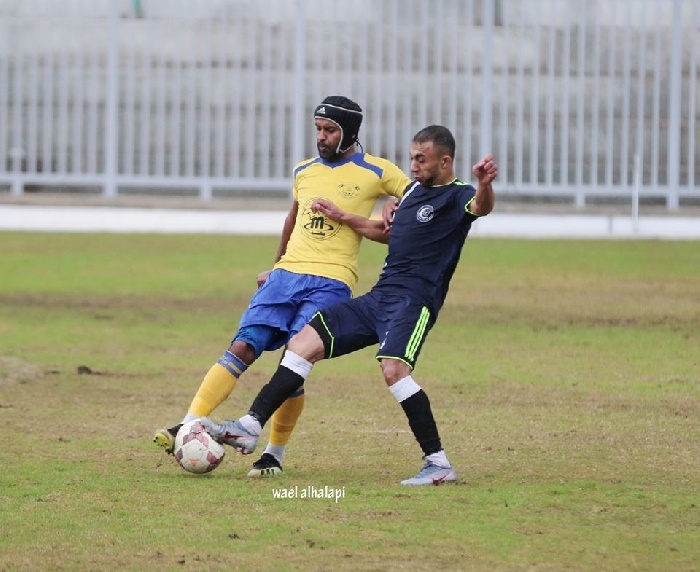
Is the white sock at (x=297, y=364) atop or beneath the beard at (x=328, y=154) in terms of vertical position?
beneath

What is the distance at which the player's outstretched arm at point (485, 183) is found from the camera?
8.78 metres

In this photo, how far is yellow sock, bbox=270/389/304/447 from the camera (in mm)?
9672

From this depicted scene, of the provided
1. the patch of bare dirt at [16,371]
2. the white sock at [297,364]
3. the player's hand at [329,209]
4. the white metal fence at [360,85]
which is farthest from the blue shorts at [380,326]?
the white metal fence at [360,85]

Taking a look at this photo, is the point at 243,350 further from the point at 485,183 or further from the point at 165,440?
the point at 485,183

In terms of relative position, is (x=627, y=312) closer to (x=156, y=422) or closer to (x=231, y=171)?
(x=156, y=422)

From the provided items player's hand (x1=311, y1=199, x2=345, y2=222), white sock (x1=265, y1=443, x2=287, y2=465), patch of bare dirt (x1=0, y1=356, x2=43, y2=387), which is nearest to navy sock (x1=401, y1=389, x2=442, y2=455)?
white sock (x1=265, y1=443, x2=287, y2=465)

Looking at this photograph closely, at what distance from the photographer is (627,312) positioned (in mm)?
21969

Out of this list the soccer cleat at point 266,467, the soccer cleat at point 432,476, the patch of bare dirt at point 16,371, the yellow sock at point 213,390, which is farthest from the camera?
the patch of bare dirt at point 16,371

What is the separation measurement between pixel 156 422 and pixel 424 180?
11.5ft

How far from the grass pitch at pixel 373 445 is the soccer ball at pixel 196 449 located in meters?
0.10

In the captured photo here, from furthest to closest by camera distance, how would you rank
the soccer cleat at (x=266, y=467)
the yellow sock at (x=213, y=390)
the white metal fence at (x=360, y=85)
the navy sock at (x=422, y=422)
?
1. the white metal fence at (x=360, y=85)
2. the yellow sock at (x=213, y=390)
3. the soccer cleat at (x=266, y=467)
4. the navy sock at (x=422, y=422)

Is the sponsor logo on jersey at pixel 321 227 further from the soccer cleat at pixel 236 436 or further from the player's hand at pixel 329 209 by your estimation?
the soccer cleat at pixel 236 436

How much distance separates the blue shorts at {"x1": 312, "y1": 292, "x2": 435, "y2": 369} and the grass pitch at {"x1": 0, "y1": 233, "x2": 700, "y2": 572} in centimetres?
70

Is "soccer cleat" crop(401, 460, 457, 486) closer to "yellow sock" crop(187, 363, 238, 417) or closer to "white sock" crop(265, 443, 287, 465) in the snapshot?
"white sock" crop(265, 443, 287, 465)
